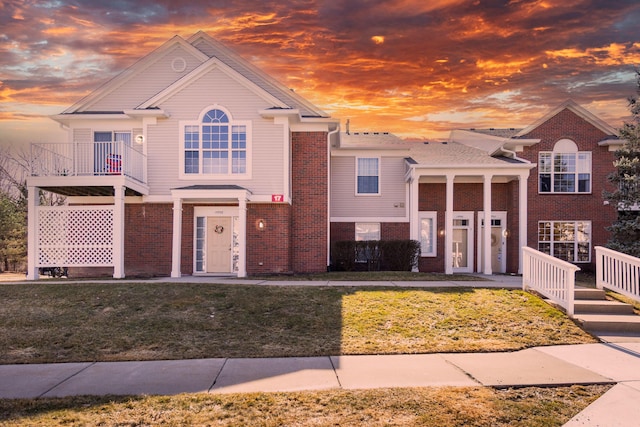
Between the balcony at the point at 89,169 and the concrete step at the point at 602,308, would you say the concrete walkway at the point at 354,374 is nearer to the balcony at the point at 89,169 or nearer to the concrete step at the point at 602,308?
the concrete step at the point at 602,308

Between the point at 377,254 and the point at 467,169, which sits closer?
the point at 377,254

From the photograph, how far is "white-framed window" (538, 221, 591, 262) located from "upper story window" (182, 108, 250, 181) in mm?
13816

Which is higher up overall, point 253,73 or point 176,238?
point 253,73

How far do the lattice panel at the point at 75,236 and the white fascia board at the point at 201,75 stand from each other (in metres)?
4.22

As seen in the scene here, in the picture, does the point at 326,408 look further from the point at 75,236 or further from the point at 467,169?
the point at 467,169

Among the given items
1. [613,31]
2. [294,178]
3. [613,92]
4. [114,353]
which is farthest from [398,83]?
[114,353]

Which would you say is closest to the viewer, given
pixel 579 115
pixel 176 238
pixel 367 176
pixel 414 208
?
pixel 176 238

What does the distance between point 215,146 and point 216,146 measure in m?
0.04

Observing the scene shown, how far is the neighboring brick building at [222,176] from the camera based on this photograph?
57.1 feet

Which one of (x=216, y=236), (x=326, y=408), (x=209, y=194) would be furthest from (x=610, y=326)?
(x=216, y=236)

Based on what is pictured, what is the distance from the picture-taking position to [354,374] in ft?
23.5

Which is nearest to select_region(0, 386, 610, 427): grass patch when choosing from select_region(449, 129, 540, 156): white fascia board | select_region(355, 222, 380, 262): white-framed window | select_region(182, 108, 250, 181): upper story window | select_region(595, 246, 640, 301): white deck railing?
select_region(595, 246, 640, 301): white deck railing

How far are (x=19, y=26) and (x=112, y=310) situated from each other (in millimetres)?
13022

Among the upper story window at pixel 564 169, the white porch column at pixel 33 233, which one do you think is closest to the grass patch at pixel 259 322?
the white porch column at pixel 33 233
